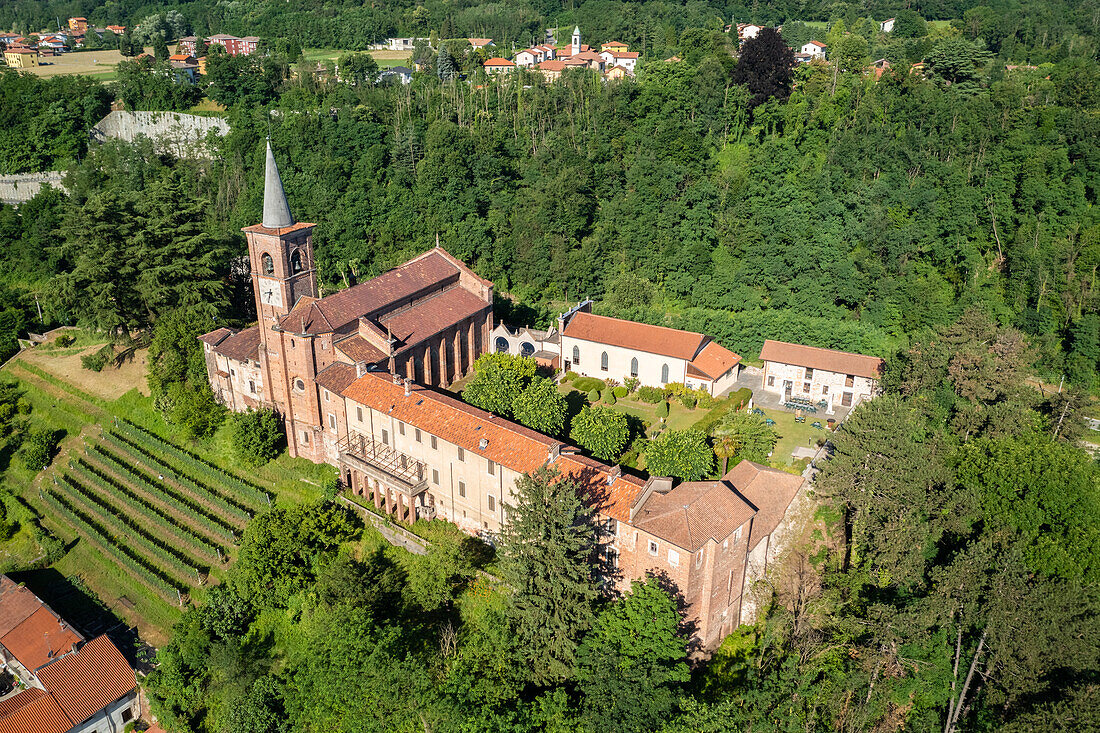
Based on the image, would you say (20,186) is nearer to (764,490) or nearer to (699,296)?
(699,296)

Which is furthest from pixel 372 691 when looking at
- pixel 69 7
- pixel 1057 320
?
pixel 69 7

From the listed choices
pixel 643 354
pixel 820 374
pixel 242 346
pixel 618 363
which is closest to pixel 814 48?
pixel 820 374

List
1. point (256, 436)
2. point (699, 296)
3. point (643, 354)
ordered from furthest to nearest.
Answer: point (699, 296) → point (643, 354) → point (256, 436)

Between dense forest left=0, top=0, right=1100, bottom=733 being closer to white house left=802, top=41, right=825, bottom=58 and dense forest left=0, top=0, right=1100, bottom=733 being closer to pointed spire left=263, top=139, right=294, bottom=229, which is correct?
white house left=802, top=41, right=825, bottom=58

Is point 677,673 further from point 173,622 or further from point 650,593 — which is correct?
point 173,622

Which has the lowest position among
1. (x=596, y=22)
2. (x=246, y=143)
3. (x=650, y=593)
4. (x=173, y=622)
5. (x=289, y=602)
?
(x=173, y=622)

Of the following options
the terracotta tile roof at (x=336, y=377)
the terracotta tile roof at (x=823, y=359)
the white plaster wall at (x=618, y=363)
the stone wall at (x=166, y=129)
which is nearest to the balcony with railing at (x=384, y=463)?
the terracotta tile roof at (x=336, y=377)

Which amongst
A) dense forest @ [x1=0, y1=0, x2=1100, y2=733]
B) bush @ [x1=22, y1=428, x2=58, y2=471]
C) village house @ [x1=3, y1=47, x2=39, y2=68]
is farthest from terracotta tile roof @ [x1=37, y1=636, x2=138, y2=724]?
village house @ [x1=3, y1=47, x2=39, y2=68]
